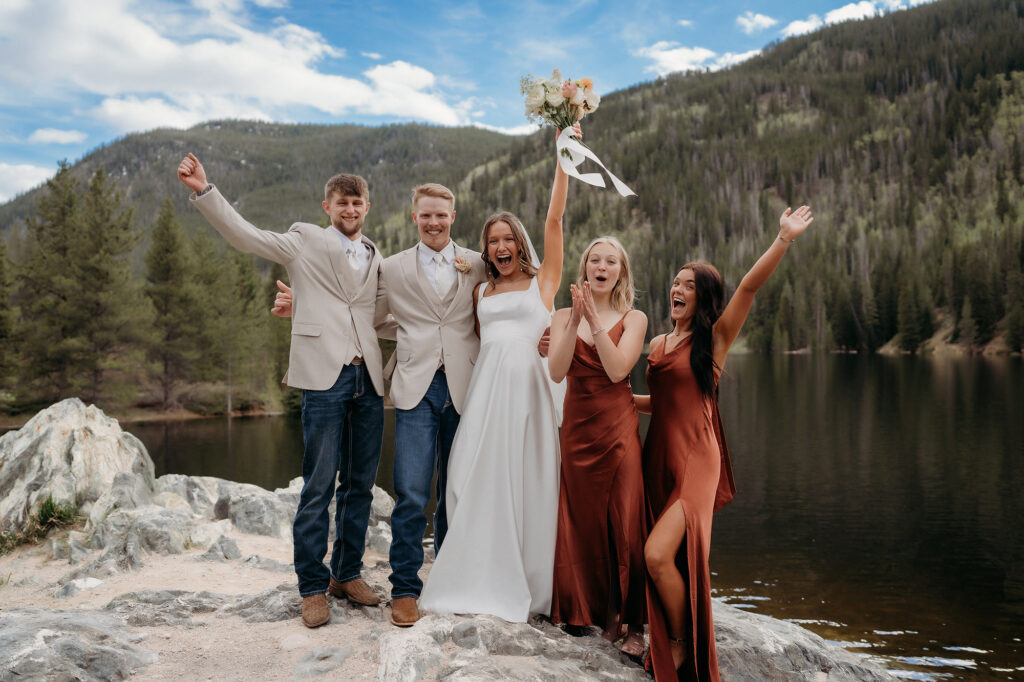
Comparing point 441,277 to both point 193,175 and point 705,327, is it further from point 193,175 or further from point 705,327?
point 705,327

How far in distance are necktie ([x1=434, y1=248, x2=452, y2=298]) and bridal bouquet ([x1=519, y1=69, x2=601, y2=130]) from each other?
1.31 m

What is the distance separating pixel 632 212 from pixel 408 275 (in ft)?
482

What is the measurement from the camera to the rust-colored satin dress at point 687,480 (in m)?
4.11

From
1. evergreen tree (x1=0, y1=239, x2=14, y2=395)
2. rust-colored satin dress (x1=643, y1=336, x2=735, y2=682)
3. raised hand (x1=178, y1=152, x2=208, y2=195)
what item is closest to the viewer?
rust-colored satin dress (x1=643, y1=336, x2=735, y2=682)

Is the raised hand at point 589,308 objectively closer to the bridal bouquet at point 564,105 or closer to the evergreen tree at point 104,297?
the bridal bouquet at point 564,105

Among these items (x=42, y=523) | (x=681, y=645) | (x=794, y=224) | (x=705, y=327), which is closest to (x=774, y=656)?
(x=681, y=645)

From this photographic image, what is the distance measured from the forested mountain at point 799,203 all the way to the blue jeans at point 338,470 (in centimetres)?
3654

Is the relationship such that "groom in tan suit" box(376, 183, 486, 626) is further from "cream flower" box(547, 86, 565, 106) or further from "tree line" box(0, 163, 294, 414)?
"tree line" box(0, 163, 294, 414)

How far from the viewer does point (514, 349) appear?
474cm

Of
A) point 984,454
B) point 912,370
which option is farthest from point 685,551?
point 912,370

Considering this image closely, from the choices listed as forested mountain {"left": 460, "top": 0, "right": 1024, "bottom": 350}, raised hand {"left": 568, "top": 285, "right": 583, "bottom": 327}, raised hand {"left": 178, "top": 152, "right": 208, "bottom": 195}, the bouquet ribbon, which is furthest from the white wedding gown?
forested mountain {"left": 460, "top": 0, "right": 1024, "bottom": 350}

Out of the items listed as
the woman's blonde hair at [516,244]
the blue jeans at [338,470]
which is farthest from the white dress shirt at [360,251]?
the woman's blonde hair at [516,244]

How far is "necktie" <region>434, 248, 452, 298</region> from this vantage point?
16.0 ft

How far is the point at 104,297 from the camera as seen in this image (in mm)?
35812
